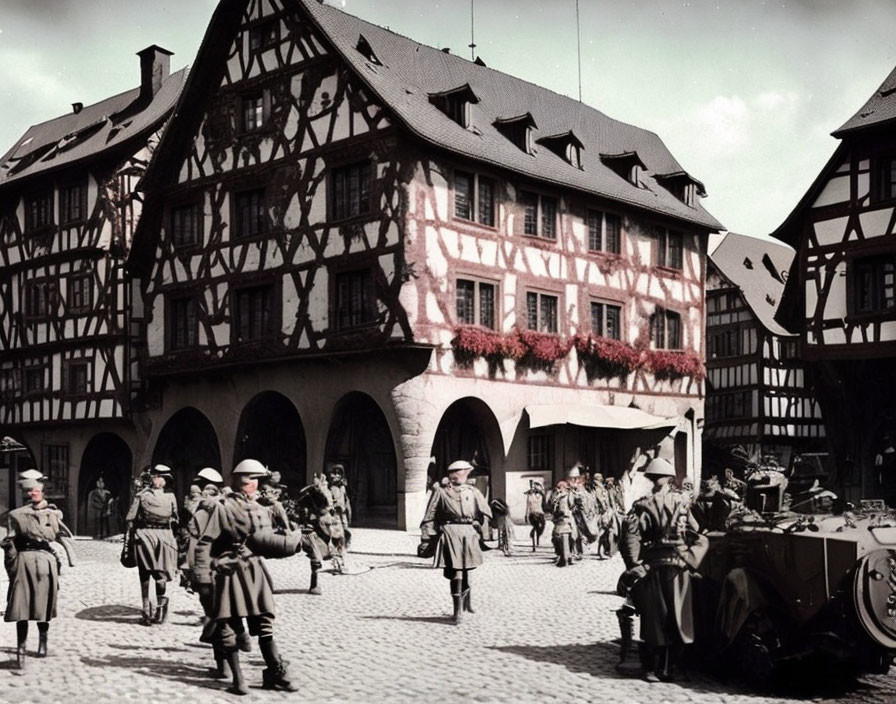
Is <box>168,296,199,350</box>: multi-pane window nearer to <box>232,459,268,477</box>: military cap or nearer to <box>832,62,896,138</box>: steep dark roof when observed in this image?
<box>832,62,896,138</box>: steep dark roof

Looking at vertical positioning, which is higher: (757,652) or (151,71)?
(151,71)

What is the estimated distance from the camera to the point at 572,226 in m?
31.8

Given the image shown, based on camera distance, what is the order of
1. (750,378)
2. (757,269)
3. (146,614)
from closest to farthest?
(146,614) < (750,378) < (757,269)

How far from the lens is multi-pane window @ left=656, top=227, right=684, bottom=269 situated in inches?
1362

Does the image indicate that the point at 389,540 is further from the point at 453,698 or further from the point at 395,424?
the point at 453,698

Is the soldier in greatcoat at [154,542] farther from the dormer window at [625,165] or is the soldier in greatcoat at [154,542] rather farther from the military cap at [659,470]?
the dormer window at [625,165]

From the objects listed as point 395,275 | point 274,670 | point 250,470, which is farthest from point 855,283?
point 274,670

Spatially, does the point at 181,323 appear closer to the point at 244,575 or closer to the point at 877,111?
the point at 877,111

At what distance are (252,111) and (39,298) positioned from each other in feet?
38.5

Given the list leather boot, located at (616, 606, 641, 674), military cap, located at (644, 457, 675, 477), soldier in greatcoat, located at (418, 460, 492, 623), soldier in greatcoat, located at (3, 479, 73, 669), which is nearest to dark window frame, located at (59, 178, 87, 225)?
soldier in greatcoat, located at (418, 460, 492, 623)

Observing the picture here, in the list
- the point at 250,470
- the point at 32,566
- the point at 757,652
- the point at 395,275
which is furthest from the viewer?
the point at 395,275

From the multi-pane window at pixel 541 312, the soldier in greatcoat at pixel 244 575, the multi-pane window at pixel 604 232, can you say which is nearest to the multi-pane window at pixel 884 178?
the multi-pane window at pixel 604 232

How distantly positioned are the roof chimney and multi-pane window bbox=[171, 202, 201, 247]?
26.6 feet

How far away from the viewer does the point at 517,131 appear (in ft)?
103
